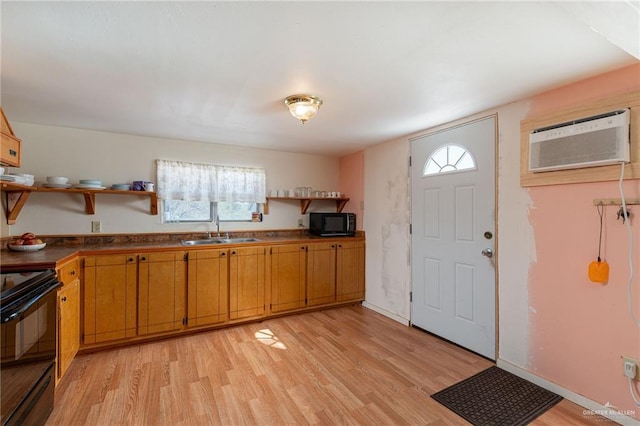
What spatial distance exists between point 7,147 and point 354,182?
11.4ft

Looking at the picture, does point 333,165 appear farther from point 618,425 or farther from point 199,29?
point 618,425

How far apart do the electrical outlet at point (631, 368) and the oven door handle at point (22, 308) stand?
3.27 metres

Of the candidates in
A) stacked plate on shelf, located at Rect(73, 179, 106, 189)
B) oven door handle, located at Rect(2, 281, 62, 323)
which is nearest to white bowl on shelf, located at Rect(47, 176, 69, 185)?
stacked plate on shelf, located at Rect(73, 179, 106, 189)

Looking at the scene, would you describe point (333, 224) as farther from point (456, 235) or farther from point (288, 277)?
point (456, 235)

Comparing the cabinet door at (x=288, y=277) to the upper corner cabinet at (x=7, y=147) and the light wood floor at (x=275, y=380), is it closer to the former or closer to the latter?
the light wood floor at (x=275, y=380)

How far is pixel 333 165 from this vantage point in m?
4.55

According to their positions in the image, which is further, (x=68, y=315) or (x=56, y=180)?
(x=56, y=180)

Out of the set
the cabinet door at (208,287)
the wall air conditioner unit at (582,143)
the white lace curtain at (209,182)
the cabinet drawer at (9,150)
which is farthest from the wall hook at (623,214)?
the cabinet drawer at (9,150)

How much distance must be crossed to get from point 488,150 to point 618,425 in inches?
78.2

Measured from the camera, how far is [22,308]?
142cm

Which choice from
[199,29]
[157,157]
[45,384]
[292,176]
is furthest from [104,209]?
[199,29]

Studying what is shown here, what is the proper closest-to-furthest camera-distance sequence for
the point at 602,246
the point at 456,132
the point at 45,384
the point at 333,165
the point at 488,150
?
the point at 45,384 → the point at 602,246 → the point at 488,150 → the point at 456,132 → the point at 333,165

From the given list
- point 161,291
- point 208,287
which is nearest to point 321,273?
point 208,287

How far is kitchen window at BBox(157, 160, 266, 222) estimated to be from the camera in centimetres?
340
